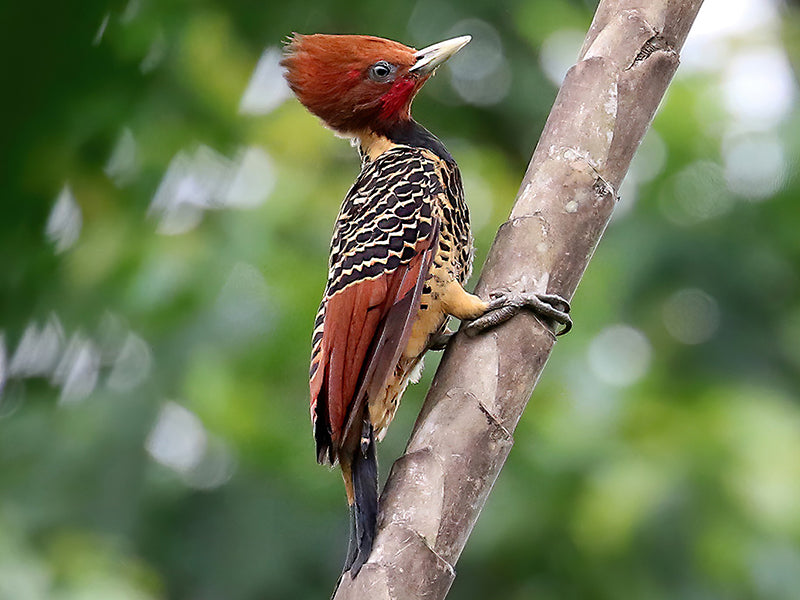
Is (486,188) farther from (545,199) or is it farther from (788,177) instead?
(545,199)

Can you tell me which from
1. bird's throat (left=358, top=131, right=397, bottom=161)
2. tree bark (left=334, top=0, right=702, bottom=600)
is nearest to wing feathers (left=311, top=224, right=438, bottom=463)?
tree bark (left=334, top=0, right=702, bottom=600)

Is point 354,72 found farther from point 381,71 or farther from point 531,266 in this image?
point 531,266

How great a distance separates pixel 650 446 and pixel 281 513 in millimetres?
1579

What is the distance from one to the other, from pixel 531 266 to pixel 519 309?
3.2 inches

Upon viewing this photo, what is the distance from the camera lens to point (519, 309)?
1.69 meters

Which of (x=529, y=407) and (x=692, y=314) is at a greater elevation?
(x=692, y=314)

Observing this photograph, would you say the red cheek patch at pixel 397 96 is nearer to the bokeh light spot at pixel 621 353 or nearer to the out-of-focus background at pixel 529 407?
the out-of-focus background at pixel 529 407

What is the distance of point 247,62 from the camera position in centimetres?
301

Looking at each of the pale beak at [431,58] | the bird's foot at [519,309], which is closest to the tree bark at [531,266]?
the bird's foot at [519,309]

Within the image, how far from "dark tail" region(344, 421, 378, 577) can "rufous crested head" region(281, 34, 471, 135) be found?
791 millimetres

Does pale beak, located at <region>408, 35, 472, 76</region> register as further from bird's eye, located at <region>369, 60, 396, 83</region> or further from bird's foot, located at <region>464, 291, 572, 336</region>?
bird's foot, located at <region>464, 291, 572, 336</region>

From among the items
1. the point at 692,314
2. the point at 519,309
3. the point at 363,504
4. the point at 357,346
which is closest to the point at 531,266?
the point at 519,309

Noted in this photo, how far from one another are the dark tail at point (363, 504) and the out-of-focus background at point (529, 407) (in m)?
0.58

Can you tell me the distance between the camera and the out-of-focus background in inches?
124
